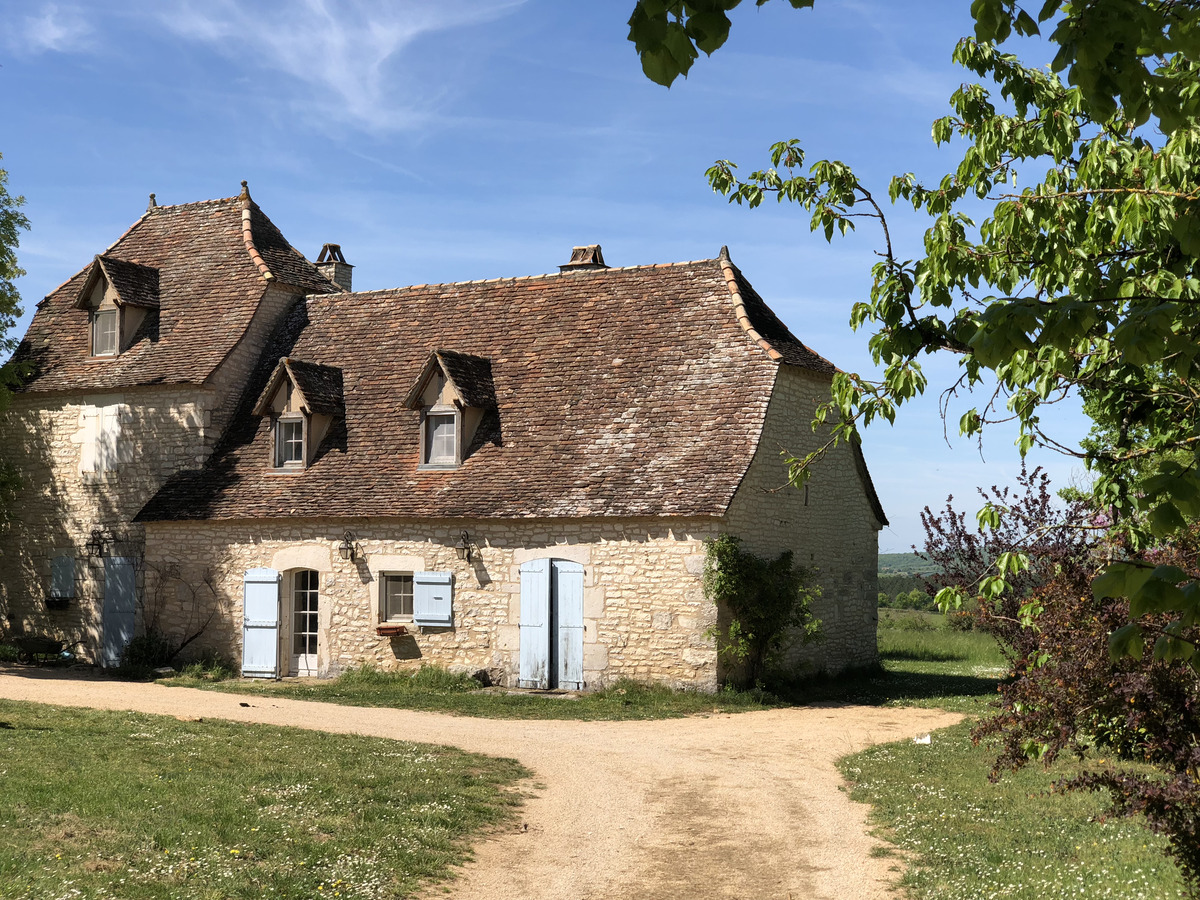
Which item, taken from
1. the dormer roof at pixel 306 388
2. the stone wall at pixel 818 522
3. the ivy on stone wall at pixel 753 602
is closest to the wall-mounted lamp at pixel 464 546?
the ivy on stone wall at pixel 753 602

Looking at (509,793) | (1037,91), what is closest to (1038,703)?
(1037,91)

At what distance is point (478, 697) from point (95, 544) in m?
9.08

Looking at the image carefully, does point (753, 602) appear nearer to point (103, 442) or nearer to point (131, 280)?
point (103, 442)

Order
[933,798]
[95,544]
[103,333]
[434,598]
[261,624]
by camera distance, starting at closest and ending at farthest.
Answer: [933,798], [434,598], [261,624], [95,544], [103,333]

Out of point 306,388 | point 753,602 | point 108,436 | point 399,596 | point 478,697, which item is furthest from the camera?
point 108,436

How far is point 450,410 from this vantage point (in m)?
19.4

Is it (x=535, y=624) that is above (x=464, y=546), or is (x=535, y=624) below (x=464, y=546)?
below

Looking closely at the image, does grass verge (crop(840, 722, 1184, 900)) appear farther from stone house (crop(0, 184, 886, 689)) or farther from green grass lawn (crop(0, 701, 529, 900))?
stone house (crop(0, 184, 886, 689))

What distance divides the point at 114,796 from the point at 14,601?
1565 centimetres

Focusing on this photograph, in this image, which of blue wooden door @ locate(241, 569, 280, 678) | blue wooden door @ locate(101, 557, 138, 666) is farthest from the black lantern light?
blue wooden door @ locate(101, 557, 138, 666)

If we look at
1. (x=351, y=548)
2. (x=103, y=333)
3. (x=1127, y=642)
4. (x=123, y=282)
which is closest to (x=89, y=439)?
(x=103, y=333)

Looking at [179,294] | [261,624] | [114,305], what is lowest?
[261,624]

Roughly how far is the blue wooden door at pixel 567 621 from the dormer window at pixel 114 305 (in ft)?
34.8

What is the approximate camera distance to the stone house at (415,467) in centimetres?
1742
